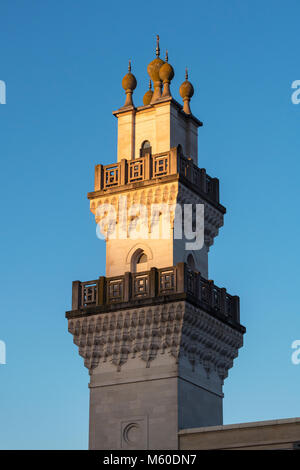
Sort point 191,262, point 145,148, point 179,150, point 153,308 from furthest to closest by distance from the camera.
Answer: point 145,148, point 191,262, point 179,150, point 153,308

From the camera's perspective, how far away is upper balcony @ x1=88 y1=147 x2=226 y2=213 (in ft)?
135

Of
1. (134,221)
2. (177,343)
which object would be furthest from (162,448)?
(134,221)

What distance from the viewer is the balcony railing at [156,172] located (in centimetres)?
4109

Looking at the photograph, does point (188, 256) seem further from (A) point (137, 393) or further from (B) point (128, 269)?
(A) point (137, 393)

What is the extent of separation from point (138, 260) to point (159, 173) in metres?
3.30

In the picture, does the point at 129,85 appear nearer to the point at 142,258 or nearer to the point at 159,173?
the point at 159,173

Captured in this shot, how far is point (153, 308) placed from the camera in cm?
3894

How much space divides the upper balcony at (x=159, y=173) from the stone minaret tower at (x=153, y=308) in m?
0.04

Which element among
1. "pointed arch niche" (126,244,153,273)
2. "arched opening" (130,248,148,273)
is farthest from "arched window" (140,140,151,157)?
"arched opening" (130,248,148,273)

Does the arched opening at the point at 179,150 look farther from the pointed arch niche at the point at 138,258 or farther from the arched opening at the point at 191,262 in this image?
the arched opening at the point at 191,262

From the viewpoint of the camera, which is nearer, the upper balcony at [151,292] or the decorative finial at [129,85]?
the upper balcony at [151,292]

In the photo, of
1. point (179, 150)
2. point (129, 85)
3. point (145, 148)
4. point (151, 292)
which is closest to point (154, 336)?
point (151, 292)

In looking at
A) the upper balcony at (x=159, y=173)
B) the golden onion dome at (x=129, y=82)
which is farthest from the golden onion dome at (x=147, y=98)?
the upper balcony at (x=159, y=173)

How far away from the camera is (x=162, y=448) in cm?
3750
